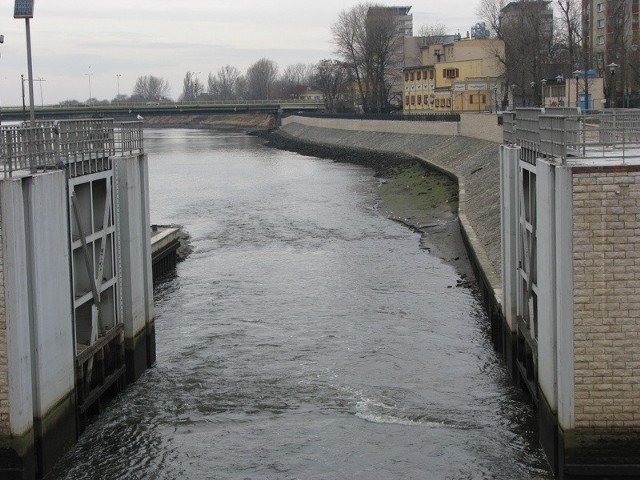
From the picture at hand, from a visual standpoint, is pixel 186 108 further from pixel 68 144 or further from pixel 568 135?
pixel 568 135

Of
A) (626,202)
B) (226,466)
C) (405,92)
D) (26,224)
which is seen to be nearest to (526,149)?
(626,202)

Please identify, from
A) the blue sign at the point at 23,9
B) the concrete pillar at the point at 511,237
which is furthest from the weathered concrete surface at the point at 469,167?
the blue sign at the point at 23,9

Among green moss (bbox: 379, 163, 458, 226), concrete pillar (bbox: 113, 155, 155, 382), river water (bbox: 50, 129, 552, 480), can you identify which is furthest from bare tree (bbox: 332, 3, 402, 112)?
concrete pillar (bbox: 113, 155, 155, 382)

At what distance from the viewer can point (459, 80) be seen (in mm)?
98562

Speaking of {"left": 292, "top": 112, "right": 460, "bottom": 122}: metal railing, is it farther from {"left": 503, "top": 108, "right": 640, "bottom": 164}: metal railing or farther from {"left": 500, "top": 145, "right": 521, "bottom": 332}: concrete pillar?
{"left": 503, "top": 108, "right": 640, "bottom": 164}: metal railing

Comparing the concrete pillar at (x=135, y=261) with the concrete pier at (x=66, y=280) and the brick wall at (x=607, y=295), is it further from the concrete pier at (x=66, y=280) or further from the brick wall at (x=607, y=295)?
the brick wall at (x=607, y=295)

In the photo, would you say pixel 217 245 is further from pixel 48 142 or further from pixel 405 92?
pixel 405 92

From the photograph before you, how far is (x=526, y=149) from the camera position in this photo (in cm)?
1877

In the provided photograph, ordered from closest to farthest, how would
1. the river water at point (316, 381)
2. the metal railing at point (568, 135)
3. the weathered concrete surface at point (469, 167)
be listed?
the metal railing at point (568, 135) → the river water at point (316, 381) → the weathered concrete surface at point (469, 167)

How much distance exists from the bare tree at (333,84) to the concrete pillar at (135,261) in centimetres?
12207

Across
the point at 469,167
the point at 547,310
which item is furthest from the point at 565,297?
the point at 469,167

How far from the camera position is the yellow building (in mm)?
95188

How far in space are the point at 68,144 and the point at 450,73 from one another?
89.9 meters

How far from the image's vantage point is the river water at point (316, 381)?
15672mm
